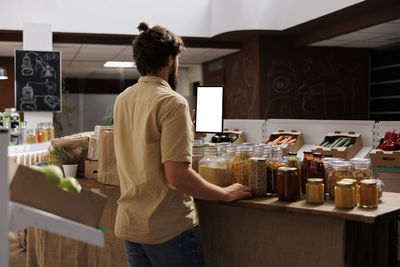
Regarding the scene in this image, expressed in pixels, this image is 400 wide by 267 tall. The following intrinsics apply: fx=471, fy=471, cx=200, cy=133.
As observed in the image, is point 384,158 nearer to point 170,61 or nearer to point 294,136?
point 294,136

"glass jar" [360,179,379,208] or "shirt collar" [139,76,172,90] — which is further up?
"shirt collar" [139,76,172,90]

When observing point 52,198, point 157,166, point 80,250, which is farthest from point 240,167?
point 80,250

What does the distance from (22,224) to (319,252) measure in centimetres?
146

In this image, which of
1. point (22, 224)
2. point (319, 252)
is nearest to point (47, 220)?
point (22, 224)

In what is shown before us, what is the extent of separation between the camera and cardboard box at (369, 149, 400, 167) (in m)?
4.31

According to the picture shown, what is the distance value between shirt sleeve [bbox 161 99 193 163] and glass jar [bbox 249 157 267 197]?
1.96 ft

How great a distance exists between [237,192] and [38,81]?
622 centimetres

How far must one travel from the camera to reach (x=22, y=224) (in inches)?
46.9

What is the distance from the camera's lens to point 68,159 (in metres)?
3.18

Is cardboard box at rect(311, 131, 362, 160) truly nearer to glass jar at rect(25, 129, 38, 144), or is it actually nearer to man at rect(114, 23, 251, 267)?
man at rect(114, 23, 251, 267)

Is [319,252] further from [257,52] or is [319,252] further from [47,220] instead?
[257,52]

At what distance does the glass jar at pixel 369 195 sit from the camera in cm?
208

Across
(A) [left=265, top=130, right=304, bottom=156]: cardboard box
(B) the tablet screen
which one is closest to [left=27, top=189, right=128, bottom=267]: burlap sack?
(B) the tablet screen

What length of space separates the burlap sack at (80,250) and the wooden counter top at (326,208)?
3.46 ft
